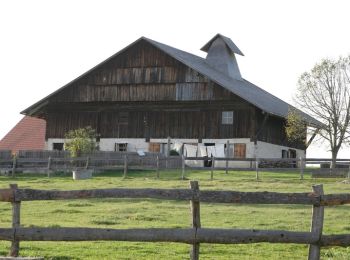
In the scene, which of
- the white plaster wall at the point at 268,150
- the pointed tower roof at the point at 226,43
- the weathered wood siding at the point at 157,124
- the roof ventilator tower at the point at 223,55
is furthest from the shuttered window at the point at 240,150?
the pointed tower roof at the point at 226,43

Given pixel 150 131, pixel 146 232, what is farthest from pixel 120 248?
pixel 150 131

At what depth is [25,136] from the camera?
209 ft

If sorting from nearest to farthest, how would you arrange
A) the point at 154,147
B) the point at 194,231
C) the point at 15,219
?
1. the point at 194,231
2. the point at 15,219
3. the point at 154,147

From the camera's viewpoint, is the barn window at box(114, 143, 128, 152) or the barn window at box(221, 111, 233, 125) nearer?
the barn window at box(221, 111, 233, 125)

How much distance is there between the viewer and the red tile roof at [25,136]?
204ft

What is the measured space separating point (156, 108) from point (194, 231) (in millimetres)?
39068

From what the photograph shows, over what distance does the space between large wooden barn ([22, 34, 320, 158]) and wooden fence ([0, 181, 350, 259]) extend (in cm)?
3470

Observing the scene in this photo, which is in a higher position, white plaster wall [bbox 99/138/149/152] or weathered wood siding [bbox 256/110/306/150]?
weathered wood siding [bbox 256/110/306/150]

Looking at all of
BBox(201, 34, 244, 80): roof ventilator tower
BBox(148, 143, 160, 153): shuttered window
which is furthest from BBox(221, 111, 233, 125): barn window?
BBox(201, 34, 244, 80): roof ventilator tower

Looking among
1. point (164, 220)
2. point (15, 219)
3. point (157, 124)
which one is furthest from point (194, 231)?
point (157, 124)

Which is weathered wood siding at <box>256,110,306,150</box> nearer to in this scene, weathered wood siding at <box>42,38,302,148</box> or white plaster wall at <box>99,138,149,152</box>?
weathered wood siding at <box>42,38,302,148</box>

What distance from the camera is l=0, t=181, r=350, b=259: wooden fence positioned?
10500 millimetres

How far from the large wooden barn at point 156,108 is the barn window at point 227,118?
3cm

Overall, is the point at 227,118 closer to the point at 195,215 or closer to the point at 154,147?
the point at 154,147
